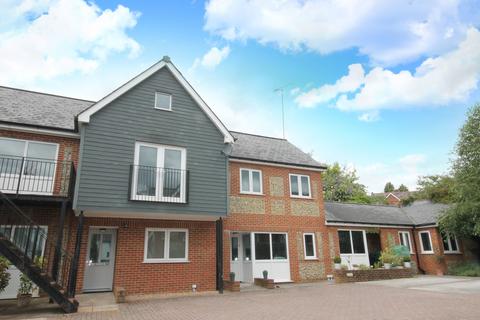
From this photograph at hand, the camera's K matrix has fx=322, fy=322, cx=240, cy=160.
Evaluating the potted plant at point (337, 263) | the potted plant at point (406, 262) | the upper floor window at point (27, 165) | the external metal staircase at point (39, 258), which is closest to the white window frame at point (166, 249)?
the external metal staircase at point (39, 258)

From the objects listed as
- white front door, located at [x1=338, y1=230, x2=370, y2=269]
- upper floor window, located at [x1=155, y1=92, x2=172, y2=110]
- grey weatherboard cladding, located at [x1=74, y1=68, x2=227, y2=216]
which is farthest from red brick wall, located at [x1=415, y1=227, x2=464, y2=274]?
upper floor window, located at [x1=155, y1=92, x2=172, y2=110]


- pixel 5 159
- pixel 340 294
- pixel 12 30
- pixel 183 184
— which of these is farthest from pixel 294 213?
pixel 12 30

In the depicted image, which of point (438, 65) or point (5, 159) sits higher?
point (438, 65)

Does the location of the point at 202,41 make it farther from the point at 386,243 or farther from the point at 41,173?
the point at 386,243

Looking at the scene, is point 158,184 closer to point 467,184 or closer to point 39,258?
point 39,258

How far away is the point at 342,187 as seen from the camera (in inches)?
1535

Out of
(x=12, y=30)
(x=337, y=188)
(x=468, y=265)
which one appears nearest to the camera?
(x=12, y=30)

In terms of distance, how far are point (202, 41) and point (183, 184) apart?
17.6 feet

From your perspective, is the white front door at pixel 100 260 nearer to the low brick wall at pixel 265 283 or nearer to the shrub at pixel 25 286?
the shrub at pixel 25 286

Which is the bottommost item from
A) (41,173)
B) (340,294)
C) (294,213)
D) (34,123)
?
(340,294)

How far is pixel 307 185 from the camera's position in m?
17.3

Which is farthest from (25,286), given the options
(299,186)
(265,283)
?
(299,186)

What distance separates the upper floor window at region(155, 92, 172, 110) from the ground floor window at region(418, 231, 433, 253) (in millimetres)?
17367

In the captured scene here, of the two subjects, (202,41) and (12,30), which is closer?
(12,30)
